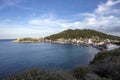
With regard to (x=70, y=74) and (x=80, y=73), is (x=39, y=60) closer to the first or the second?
(x=80, y=73)

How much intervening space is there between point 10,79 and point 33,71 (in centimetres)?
96

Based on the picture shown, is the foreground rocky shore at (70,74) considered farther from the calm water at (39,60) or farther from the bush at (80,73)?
the calm water at (39,60)

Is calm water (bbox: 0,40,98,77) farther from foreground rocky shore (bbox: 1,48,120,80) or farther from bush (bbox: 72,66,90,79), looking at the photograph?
foreground rocky shore (bbox: 1,48,120,80)

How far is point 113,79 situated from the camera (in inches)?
325

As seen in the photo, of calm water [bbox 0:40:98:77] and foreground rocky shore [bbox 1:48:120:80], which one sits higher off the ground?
foreground rocky shore [bbox 1:48:120:80]

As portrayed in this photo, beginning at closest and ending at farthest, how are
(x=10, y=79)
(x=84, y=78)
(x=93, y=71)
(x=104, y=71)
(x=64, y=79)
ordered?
(x=10, y=79), (x=64, y=79), (x=84, y=78), (x=104, y=71), (x=93, y=71)

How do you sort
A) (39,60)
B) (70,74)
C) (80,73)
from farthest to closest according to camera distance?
(39,60) → (80,73) → (70,74)

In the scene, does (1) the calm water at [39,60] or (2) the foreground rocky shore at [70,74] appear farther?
(1) the calm water at [39,60]

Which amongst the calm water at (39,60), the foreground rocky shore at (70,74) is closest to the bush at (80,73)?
the foreground rocky shore at (70,74)

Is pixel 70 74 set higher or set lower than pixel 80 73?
higher

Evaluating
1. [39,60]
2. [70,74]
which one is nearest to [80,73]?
[70,74]

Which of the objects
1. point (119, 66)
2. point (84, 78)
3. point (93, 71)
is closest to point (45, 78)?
point (84, 78)

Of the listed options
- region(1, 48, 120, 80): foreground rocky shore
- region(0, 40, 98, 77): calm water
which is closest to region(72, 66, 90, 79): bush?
region(1, 48, 120, 80): foreground rocky shore

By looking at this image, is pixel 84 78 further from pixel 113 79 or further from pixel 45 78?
pixel 45 78
